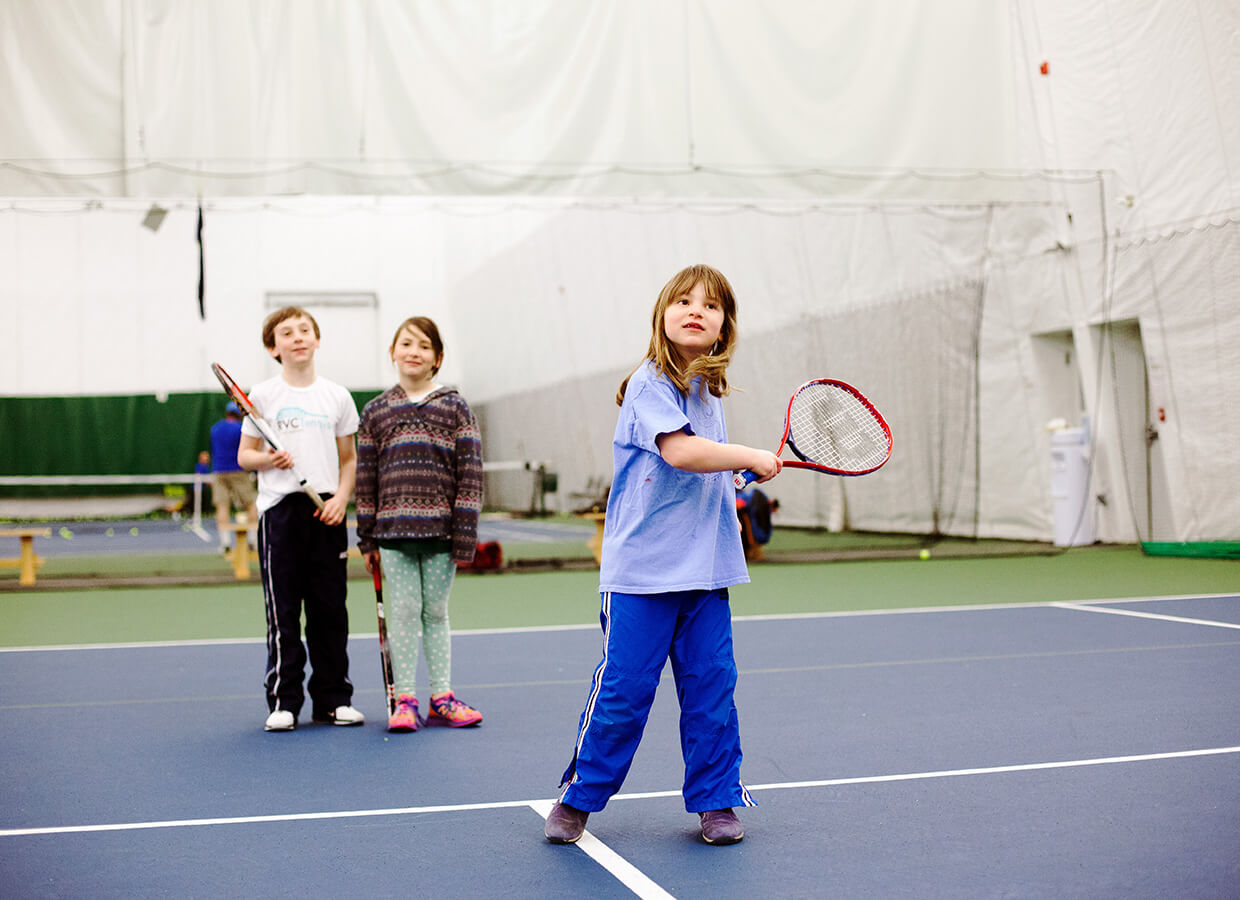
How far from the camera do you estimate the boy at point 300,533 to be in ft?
15.3

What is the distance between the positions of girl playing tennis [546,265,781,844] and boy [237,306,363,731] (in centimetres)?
183

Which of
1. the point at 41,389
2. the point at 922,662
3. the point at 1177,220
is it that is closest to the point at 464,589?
the point at 922,662

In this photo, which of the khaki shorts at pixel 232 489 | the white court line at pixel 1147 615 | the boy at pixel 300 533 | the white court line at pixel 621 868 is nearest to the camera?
the white court line at pixel 621 868

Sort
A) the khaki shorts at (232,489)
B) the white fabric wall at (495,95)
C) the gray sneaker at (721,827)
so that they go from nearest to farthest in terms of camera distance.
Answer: the gray sneaker at (721,827) → the white fabric wall at (495,95) → the khaki shorts at (232,489)

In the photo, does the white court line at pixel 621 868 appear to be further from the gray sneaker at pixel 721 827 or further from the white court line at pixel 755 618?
the white court line at pixel 755 618

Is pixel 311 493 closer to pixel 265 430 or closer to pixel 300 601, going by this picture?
pixel 265 430

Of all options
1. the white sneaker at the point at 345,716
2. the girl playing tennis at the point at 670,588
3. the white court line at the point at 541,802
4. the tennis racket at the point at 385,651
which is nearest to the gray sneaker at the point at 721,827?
the girl playing tennis at the point at 670,588

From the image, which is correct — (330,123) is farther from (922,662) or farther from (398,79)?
(922,662)

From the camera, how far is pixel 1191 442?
36.6 ft

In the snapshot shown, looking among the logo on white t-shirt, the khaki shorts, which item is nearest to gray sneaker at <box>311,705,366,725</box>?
the logo on white t-shirt

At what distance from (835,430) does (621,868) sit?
50.7 inches

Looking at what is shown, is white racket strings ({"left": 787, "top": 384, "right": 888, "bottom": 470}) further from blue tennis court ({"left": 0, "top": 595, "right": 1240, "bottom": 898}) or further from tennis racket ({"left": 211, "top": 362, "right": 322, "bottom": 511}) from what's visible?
tennis racket ({"left": 211, "top": 362, "right": 322, "bottom": 511})

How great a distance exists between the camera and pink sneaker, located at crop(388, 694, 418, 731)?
4457 millimetres

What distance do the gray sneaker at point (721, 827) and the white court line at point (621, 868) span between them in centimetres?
22
